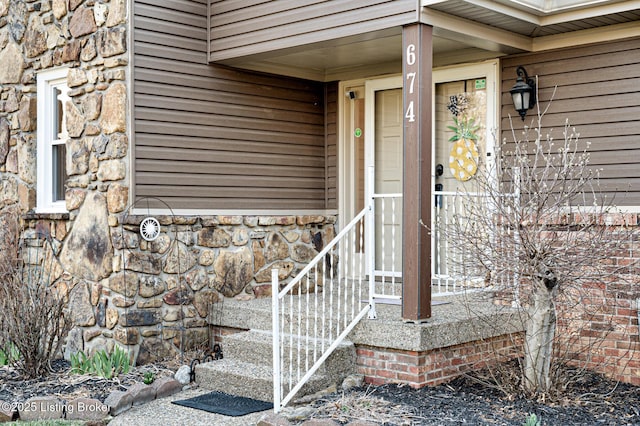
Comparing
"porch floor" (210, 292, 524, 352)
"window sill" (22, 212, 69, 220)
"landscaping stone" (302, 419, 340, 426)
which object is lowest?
"landscaping stone" (302, 419, 340, 426)

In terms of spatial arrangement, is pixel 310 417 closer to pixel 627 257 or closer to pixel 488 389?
pixel 488 389

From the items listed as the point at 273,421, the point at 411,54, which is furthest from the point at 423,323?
the point at 411,54

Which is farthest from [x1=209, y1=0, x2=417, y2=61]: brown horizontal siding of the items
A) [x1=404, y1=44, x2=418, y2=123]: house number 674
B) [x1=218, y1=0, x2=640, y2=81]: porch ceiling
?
[x1=404, y1=44, x2=418, y2=123]: house number 674

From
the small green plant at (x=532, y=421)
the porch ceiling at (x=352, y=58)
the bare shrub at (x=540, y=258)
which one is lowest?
the small green plant at (x=532, y=421)

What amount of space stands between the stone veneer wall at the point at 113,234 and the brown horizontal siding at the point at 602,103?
9.00ft

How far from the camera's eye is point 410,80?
19.7 ft

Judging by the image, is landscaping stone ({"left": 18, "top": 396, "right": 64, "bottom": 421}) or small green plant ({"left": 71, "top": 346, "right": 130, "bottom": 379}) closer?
landscaping stone ({"left": 18, "top": 396, "right": 64, "bottom": 421})

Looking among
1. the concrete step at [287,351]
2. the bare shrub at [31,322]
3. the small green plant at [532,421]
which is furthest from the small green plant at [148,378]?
the small green plant at [532,421]

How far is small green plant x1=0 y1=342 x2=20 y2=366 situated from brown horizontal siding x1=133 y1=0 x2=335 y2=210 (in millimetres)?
1708

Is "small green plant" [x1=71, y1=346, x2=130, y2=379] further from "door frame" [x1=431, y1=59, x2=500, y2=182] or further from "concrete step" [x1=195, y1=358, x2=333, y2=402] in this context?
"door frame" [x1=431, y1=59, x2=500, y2=182]

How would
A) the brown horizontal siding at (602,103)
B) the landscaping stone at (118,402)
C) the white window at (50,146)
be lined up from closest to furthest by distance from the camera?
the landscaping stone at (118,402) → the brown horizontal siding at (602,103) → the white window at (50,146)

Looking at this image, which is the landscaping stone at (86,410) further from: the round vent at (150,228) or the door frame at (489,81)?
the door frame at (489,81)

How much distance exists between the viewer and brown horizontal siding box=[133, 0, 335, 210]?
7.15 meters

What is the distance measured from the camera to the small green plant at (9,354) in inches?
269
